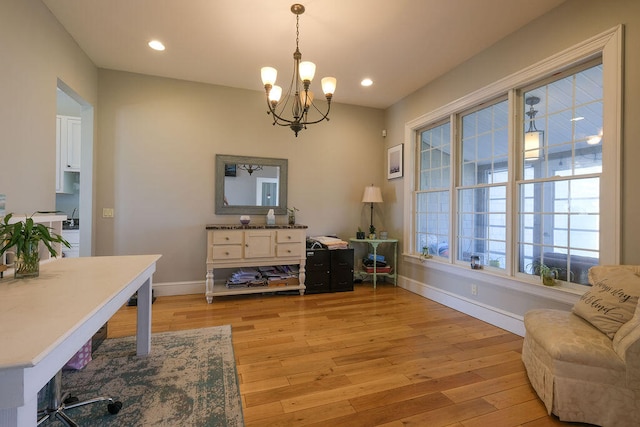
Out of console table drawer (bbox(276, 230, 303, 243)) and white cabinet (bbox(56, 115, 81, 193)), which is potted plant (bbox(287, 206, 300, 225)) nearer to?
console table drawer (bbox(276, 230, 303, 243))

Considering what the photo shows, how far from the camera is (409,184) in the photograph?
4309 millimetres

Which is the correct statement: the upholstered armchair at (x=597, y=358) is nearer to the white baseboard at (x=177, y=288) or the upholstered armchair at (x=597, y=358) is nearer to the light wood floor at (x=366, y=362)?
the light wood floor at (x=366, y=362)

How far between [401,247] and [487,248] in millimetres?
1387

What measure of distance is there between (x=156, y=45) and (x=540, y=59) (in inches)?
146

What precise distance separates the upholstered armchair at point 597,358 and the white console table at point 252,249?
8.89 ft

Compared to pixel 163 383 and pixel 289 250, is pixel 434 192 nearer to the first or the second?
pixel 289 250

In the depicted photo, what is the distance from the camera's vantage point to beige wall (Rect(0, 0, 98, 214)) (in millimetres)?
2105

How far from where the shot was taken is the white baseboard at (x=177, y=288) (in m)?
3.84

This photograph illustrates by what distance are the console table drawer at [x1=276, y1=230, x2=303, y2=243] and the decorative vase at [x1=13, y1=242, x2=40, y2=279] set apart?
2.49 metres

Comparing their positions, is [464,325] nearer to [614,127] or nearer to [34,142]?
[614,127]

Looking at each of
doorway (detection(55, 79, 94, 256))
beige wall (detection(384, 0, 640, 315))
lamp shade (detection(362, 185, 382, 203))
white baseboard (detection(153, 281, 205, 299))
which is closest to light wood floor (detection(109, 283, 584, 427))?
white baseboard (detection(153, 281, 205, 299))

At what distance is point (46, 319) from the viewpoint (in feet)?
3.24

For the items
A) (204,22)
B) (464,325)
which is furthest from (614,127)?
(204,22)

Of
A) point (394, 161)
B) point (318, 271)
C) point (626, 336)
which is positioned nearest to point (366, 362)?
point (626, 336)
